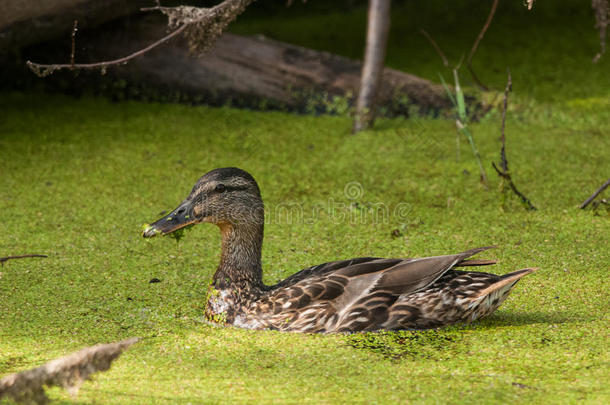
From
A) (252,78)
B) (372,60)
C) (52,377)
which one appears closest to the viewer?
(52,377)

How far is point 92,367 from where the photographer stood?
2.13 m

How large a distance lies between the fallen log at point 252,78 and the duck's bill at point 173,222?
126 inches

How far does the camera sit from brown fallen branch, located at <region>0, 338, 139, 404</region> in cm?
208

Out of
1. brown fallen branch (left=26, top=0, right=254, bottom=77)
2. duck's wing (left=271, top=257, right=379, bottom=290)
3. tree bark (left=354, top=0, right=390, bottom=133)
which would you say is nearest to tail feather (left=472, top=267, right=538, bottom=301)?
duck's wing (left=271, top=257, right=379, bottom=290)

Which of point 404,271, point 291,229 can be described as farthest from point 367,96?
point 404,271

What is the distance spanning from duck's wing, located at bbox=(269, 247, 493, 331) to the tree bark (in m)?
2.89

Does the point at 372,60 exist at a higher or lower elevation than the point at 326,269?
higher

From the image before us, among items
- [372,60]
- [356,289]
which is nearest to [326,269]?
[356,289]

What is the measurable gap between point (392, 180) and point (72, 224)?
6.78 feet

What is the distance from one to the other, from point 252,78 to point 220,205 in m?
3.24

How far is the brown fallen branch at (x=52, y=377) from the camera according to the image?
2078 mm

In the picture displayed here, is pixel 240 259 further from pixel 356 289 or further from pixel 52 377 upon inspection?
pixel 52 377

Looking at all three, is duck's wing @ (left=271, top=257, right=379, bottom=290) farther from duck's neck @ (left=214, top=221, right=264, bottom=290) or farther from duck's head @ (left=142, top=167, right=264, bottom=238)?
duck's head @ (left=142, top=167, right=264, bottom=238)

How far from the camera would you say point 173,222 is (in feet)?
10.4
